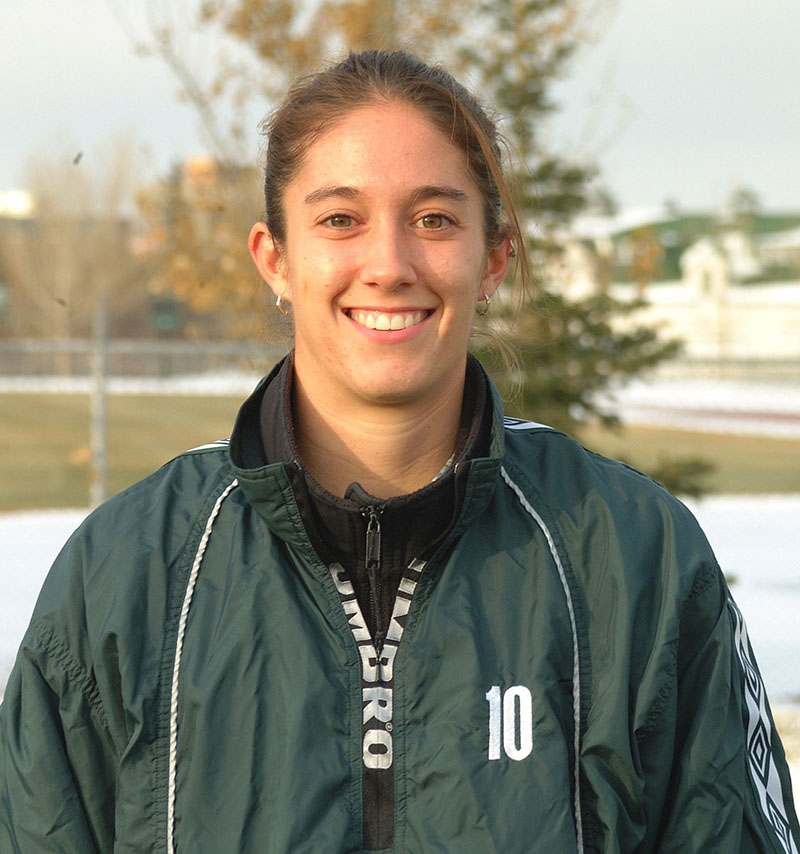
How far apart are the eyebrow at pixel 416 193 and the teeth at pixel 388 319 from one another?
16cm

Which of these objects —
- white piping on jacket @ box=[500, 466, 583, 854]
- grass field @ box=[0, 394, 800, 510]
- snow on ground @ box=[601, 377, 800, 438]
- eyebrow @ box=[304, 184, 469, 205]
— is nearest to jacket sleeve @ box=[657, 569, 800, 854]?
white piping on jacket @ box=[500, 466, 583, 854]

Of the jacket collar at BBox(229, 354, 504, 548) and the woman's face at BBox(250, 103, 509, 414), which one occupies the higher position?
the woman's face at BBox(250, 103, 509, 414)

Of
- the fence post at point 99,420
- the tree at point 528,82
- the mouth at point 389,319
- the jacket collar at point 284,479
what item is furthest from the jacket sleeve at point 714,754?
the fence post at point 99,420

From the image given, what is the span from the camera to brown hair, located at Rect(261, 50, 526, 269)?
1776mm

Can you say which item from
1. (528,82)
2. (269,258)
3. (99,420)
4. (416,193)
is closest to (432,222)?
(416,193)

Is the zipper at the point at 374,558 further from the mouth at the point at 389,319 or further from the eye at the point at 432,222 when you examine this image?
the eye at the point at 432,222

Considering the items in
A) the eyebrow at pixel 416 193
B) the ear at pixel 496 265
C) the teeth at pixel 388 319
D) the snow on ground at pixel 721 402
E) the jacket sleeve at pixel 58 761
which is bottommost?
the snow on ground at pixel 721 402

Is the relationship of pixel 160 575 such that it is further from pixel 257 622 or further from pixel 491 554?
pixel 491 554

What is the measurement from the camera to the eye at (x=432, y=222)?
1711mm

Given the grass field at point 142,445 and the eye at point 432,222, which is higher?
the eye at point 432,222

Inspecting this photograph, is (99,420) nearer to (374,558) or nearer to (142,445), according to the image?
(374,558)

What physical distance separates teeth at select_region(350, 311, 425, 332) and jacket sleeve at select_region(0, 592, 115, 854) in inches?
24.0

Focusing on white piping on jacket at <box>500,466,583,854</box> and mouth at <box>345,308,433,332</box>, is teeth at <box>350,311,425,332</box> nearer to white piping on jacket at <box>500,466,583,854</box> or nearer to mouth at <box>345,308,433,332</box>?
mouth at <box>345,308,433,332</box>

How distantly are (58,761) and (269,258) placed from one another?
2.68 ft
